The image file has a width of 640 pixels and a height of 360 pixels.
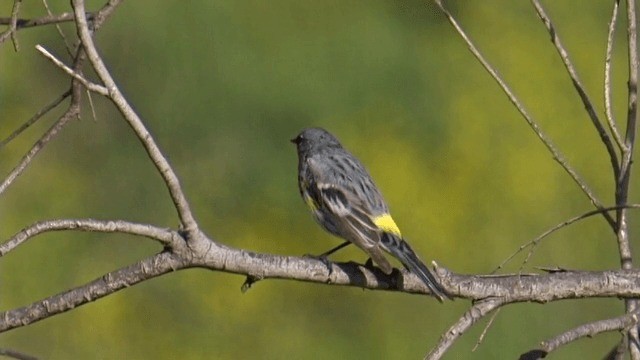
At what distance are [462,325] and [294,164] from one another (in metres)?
6.67

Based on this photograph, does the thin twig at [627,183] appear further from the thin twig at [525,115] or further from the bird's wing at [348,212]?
the bird's wing at [348,212]

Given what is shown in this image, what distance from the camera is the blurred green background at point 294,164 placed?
377 inches

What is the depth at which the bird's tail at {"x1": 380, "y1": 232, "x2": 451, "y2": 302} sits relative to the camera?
3.90 m

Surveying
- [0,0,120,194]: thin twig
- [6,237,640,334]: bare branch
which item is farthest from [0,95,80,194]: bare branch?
[6,237,640,334]: bare branch

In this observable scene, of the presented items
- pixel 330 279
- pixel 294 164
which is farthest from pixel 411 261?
pixel 294 164

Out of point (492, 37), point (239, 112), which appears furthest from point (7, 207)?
point (492, 37)

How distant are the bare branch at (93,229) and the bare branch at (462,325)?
2.74ft

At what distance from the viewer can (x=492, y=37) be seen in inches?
475

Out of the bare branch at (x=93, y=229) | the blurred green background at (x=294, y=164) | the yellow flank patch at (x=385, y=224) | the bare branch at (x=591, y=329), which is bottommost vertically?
the bare branch at (x=591, y=329)

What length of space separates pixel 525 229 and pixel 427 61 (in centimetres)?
220

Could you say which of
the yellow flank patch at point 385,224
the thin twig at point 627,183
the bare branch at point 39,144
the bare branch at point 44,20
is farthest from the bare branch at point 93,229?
the yellow flank patch at point 385,224

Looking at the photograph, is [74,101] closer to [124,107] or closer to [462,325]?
[124,107]

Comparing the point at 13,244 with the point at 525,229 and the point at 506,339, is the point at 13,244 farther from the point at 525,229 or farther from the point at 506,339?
the point at 525,229

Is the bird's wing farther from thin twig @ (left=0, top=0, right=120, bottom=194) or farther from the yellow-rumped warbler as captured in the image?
thin twig @ (left=0, top=0, right=120, bottom=194)
